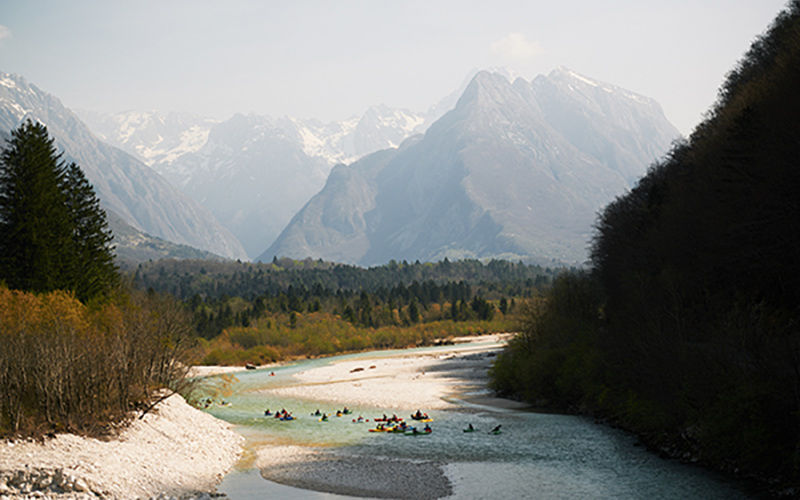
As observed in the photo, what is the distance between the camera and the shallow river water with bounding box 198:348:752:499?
33.6 m

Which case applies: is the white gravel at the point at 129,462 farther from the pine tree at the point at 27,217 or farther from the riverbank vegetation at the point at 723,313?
the riverbank vegetation at the point at 723,313

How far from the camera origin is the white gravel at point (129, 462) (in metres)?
27.5

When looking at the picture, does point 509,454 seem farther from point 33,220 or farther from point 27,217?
point 27,217

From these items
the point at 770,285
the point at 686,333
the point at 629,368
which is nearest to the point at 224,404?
the point at 629,368

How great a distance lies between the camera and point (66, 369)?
112ft

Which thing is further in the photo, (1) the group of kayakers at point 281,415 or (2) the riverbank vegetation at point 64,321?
(1) the group of kayakers at point 281,415

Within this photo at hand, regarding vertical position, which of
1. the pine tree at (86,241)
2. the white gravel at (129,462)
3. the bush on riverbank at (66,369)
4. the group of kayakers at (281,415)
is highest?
the pine tree at (86,241)

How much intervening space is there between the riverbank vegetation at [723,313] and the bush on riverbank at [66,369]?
31.4 metres

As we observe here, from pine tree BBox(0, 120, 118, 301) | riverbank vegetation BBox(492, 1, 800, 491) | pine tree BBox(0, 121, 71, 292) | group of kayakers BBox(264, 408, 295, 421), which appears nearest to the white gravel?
group of kayakers BBox(264, 408, 295, 421)

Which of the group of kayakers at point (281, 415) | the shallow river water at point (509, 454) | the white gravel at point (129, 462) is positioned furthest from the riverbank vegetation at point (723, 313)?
the white gravel at point (129, 462)

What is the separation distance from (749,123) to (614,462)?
846 inches

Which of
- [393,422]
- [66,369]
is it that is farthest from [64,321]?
[393,422]

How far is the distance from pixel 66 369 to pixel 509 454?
1003 inches

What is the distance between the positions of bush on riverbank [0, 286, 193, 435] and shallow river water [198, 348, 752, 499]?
26.1 ft
